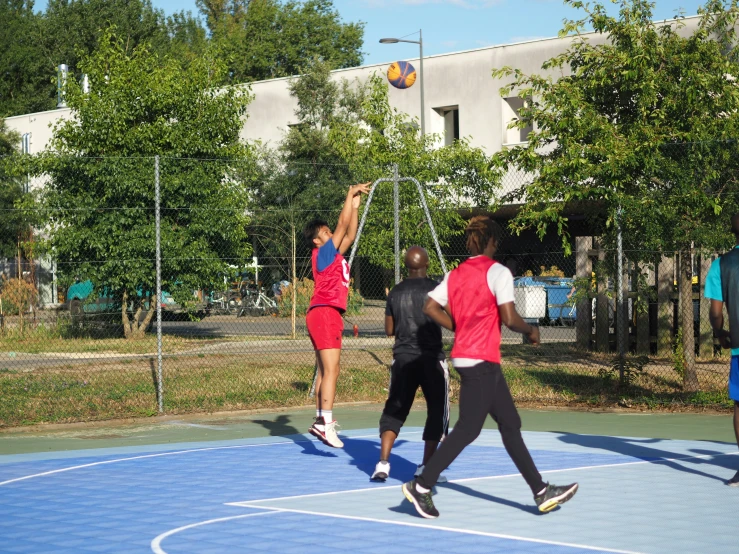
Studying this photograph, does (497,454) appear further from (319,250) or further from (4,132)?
(4,132)

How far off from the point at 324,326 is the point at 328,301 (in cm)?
23

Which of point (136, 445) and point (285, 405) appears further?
point (285, 405)

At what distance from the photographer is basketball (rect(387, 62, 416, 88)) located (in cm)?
3575

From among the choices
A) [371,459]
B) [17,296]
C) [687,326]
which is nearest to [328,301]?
[371,459]

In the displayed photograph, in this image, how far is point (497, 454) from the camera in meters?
10.3

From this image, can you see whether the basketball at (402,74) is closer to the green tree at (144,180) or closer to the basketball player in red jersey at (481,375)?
the green tree at (144,180)

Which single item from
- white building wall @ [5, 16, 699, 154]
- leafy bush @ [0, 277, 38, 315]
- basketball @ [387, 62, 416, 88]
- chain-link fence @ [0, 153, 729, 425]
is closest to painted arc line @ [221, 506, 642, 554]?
chain-link fence @ [0, 153, 729, 425]


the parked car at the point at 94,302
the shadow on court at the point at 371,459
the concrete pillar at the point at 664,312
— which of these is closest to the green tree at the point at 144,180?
the parked car at the point at 94,302

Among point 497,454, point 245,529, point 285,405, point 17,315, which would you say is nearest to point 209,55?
point 17,315

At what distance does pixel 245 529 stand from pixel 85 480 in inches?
104

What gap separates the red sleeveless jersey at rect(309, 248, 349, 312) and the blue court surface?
150 cm

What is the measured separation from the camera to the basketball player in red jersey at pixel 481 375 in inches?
276

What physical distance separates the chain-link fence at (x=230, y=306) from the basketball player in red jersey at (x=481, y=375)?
22.2ft

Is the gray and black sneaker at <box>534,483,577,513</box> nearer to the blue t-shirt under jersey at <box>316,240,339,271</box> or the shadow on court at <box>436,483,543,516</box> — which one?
the shadow on court at <box>436,483,543,516</box>
